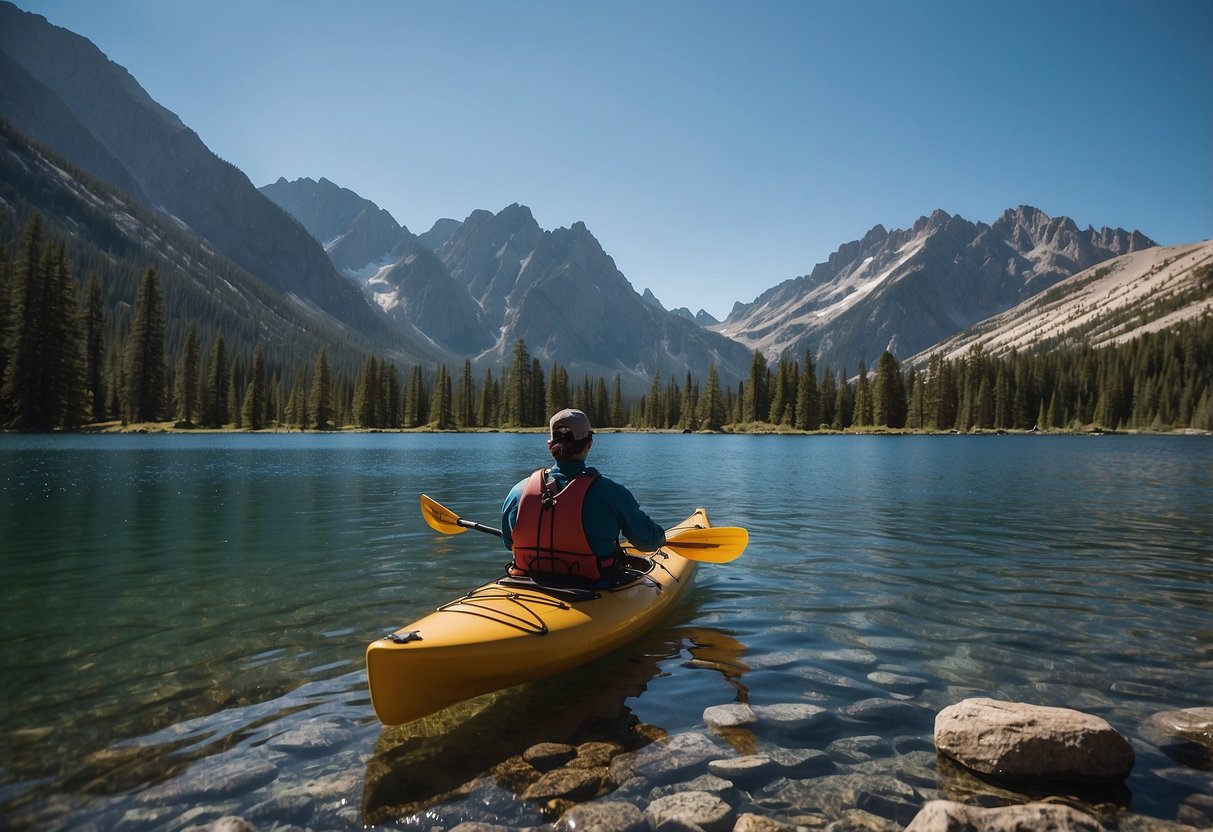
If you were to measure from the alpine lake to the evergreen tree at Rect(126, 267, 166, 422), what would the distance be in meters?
90.5

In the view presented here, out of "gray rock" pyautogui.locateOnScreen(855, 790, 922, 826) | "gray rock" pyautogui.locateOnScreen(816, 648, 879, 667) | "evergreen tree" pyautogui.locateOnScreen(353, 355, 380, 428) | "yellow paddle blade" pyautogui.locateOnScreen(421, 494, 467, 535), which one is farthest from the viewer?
"evergreen tree" pyautogui.locateOnScreen(353, 355, 380, 428)

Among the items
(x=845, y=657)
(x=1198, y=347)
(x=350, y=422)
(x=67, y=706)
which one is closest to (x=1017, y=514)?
(x=845, y=657)

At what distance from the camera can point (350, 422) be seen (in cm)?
14388

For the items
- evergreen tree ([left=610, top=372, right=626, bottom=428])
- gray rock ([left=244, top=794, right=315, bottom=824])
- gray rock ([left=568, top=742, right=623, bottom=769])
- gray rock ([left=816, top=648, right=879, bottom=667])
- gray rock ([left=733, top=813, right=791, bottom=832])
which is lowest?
gray rock ([left=816, top=648, right=879, bottom=667])

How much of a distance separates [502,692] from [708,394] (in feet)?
437

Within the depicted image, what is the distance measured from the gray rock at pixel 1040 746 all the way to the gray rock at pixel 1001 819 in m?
1.15

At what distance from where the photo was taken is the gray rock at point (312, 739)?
6605mm

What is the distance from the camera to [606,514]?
8.83 metres

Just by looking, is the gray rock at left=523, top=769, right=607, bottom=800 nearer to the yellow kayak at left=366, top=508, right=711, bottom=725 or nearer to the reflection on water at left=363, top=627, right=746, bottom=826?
the reflection on water at left=363, top=627, right=746, bottom=826

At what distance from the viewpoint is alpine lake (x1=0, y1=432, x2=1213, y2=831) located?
592 centimetres

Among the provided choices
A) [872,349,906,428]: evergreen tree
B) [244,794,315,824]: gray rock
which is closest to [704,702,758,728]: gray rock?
[244,794,315,824]: gray rock

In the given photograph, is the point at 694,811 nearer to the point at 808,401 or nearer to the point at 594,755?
the point at 594,755

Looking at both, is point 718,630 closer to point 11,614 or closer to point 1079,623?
point 1079,623

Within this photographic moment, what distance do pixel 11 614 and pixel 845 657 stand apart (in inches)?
547
